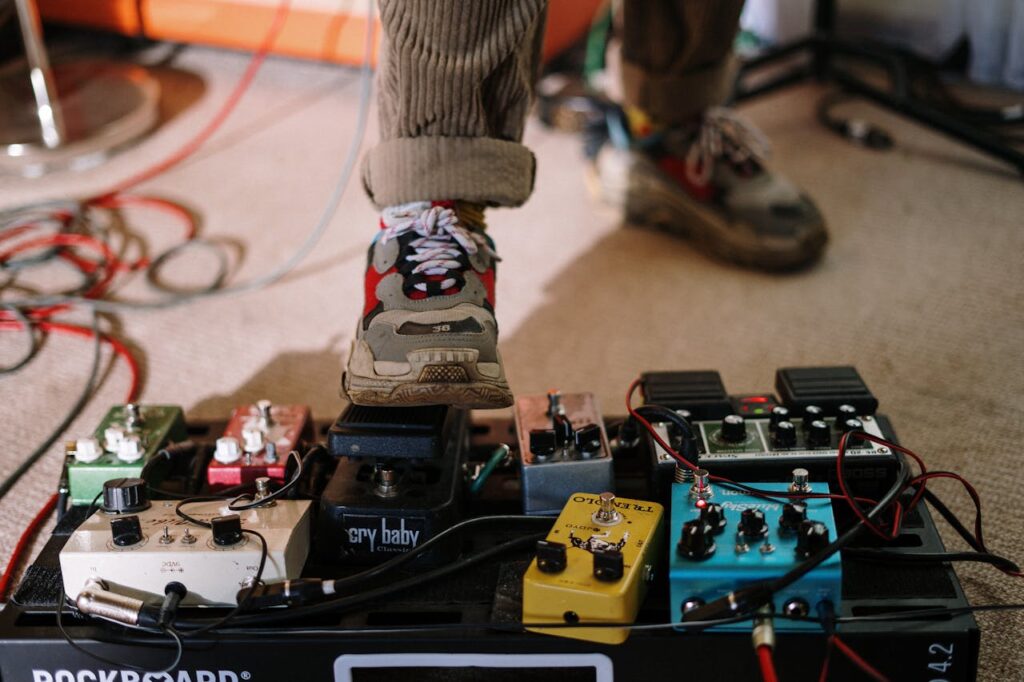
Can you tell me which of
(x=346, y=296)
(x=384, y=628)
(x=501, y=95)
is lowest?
(x=346, y=296)

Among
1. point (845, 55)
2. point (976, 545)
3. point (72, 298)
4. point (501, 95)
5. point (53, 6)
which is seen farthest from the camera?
point (53, 6)

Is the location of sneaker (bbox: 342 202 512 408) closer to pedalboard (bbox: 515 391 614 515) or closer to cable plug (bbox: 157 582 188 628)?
pedalboard (bbox: 515 391 614 515)

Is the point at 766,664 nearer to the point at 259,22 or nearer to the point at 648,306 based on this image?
the point at 648,306

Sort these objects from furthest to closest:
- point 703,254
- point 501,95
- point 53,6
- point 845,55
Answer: point 53,6
point 845,55
point 703,254
point 501,95

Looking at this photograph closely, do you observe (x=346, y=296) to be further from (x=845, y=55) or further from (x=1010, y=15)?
(x=1010, y=15)

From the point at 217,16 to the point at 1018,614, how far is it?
179 cm

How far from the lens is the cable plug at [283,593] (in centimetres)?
81

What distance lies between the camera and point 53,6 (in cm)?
232

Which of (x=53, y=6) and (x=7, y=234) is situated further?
(x=53, y=6)

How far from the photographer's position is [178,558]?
0.82m

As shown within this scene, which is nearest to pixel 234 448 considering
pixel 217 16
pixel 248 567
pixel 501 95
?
pixel 248 567

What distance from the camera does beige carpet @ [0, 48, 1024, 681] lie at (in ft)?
4.09

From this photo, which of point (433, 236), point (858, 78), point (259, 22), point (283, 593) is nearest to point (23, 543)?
point (283, 593)

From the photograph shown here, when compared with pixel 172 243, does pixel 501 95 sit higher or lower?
higher
